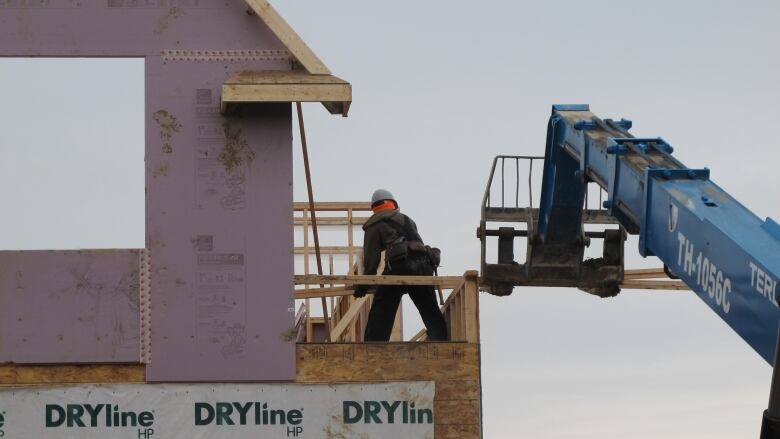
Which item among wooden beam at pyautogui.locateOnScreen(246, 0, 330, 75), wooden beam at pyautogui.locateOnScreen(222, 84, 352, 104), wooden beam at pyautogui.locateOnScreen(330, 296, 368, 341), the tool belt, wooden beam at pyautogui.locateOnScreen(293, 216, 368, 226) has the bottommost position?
wooden beam at pyautogui.locateOnScreen(330, 296, 368, 341)

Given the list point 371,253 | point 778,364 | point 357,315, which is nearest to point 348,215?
point 357,315

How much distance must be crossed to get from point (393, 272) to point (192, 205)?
103 inches

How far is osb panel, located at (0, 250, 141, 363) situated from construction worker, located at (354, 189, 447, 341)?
9.41ft

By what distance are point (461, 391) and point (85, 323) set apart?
396 centimetres

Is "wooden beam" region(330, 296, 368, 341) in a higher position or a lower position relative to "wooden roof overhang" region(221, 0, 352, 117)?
lower

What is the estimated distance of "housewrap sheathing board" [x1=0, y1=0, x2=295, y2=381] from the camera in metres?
17.0

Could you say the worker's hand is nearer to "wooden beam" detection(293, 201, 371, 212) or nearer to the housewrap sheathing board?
the housewrap sheathing board

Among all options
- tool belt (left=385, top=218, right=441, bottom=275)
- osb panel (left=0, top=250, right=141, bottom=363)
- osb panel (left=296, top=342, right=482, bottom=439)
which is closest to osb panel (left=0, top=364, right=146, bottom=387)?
osb panel (left=0, top=250, right=141, bottom=363)

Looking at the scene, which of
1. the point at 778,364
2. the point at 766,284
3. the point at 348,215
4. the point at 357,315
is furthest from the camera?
the point at 348,215

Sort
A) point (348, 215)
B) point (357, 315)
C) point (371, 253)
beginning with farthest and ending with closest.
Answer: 1. point (348, 215)
2. point (357, 315)
3. point (371, 253)

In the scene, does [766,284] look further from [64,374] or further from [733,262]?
[64,374]

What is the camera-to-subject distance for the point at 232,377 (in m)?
17.0

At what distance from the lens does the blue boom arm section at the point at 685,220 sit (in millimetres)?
13148

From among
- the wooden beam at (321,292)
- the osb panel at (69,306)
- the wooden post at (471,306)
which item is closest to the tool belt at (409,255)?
the wooden beam at (321,292)
